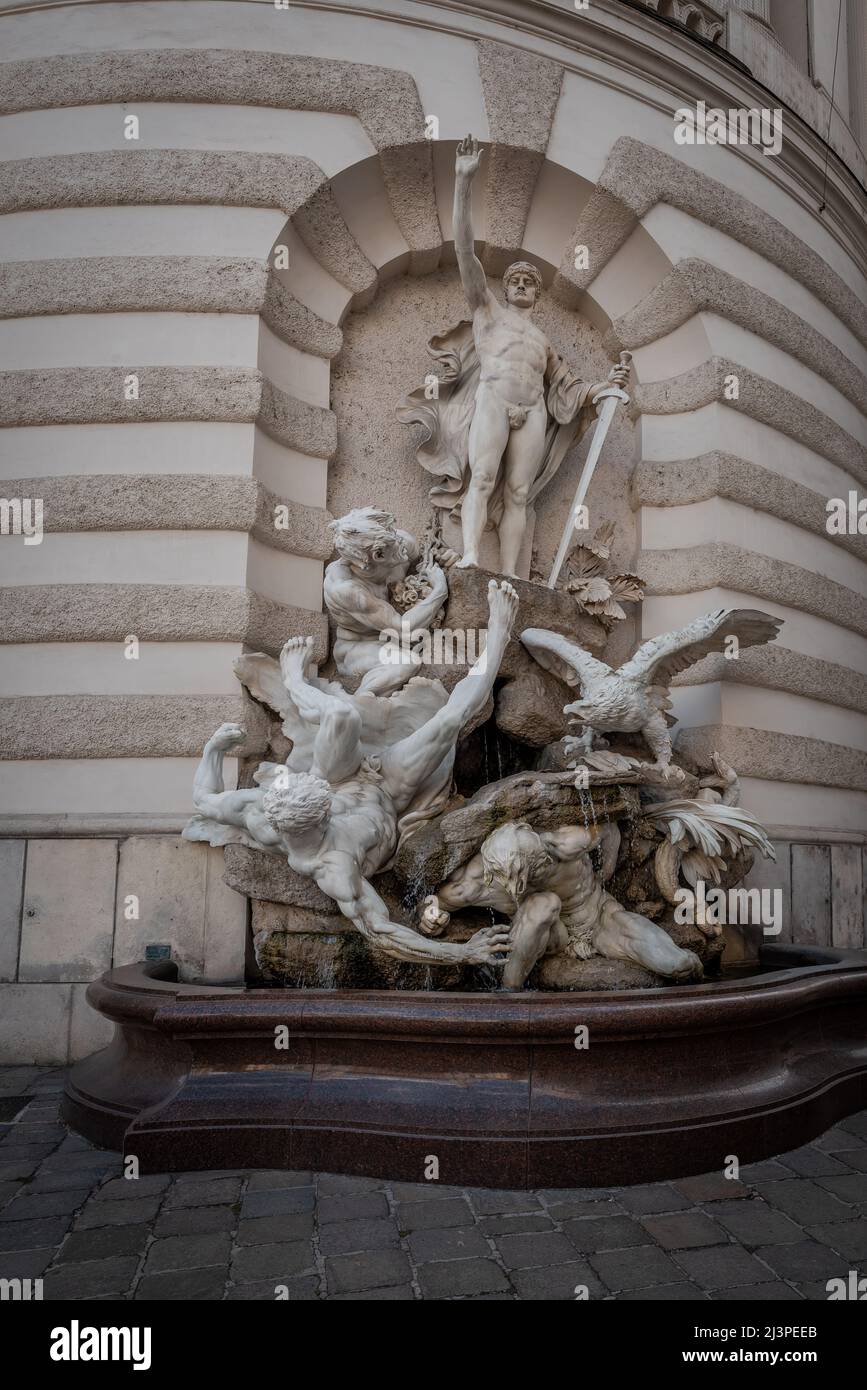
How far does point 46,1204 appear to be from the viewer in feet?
9.66

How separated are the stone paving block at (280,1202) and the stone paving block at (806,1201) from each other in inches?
60.5

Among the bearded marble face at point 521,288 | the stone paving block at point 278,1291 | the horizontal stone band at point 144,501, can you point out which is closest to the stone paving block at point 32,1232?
the stone paving block at point 278,1291

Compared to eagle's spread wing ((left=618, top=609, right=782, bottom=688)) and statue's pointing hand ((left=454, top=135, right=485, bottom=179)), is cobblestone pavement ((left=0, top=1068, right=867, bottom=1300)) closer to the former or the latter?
eagle's spread wing ((left=618, top=609, right=782, bottom=688))

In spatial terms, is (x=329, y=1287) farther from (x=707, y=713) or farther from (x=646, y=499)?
(x=646, y=499)

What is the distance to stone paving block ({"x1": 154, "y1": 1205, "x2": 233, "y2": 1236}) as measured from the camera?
8.83 ft

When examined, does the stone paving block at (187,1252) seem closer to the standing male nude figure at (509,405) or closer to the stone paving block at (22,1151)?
the stone paving block at (22,1151)

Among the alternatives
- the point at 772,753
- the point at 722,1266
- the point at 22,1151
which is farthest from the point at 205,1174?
the point at 772,753

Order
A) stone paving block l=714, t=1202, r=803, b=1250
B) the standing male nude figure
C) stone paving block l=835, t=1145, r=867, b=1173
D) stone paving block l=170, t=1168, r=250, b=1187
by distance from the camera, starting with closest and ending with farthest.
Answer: stone paving block l=714, t=1202, r=803, b=1250
stone paving block l=170, t=1168, r=250, b=1187
stone paving block l=835, t=1145, r=867, b=1173
the standing male nude figure

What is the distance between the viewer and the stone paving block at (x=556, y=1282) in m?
2.31

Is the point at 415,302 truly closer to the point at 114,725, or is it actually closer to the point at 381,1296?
the point at 114,725

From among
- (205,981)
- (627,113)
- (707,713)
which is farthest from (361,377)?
(205,981)

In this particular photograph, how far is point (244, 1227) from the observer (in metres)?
2.71

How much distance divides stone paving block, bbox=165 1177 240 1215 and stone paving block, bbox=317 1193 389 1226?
325mm

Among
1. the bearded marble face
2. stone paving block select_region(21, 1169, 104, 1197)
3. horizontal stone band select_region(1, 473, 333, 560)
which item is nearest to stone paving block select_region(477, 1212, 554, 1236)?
stone paving block select_region(21, 1169, 104, 1197)
